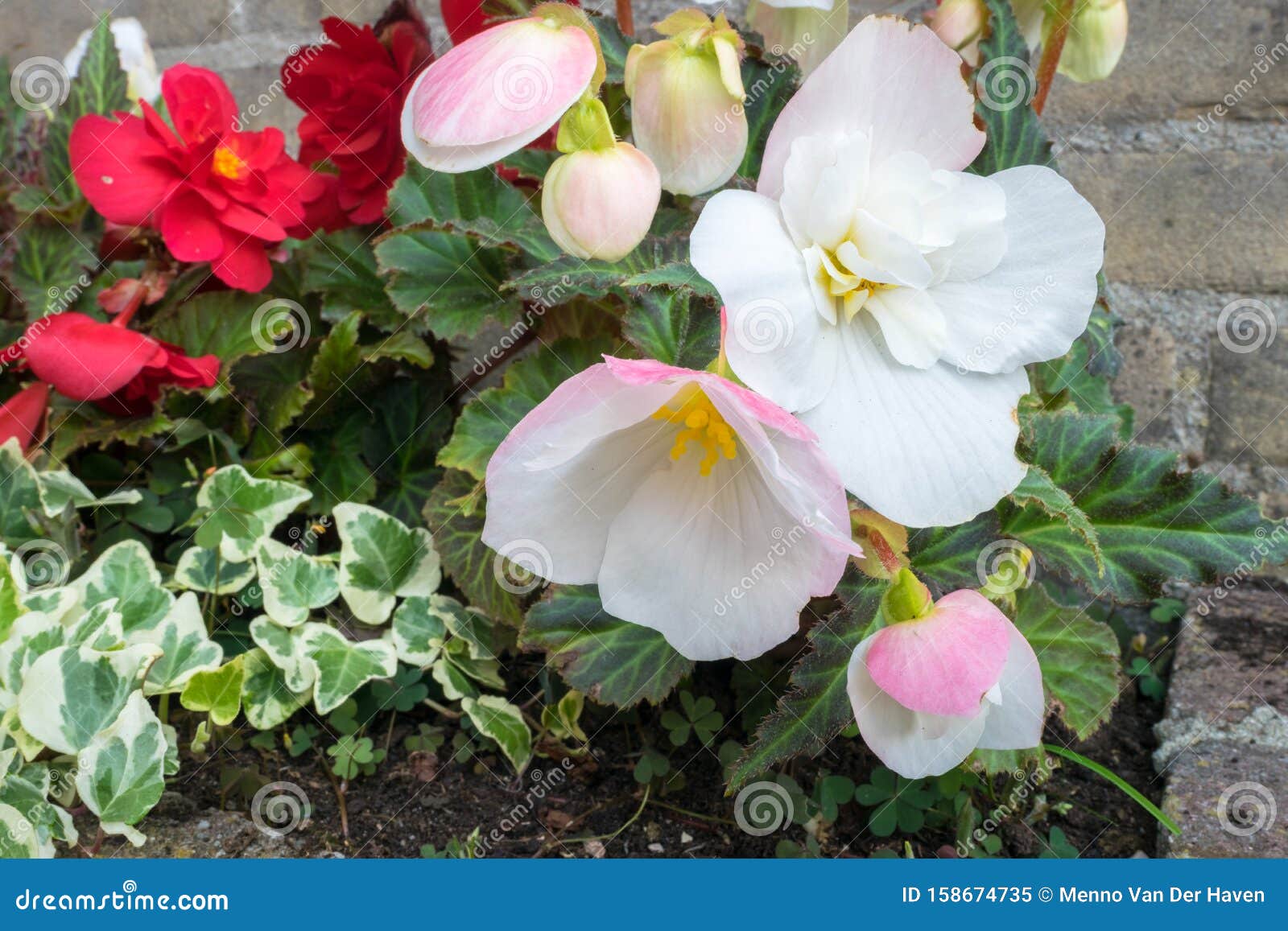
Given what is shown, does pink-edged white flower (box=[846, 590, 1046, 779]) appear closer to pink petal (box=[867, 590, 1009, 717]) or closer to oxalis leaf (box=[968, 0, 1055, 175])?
pink petal (box=[867, 590, 1009, 717])

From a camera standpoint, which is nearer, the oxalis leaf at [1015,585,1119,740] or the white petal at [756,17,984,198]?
the white petal at [756,17,984,198]

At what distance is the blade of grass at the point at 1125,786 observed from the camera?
817mm

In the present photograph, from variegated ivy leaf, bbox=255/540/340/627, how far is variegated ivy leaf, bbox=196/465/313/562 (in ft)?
0.08

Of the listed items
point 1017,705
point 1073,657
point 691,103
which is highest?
point 691,103

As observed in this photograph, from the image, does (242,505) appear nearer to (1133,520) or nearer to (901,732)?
(901,732)

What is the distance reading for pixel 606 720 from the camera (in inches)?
37.1

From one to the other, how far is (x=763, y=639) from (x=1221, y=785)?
0.47 meters

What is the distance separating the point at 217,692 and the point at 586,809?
0.30 metres

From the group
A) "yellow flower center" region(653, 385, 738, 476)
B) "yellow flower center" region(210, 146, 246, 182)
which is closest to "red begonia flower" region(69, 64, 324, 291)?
"yellow flower center" region(210, 146, 246, 182)

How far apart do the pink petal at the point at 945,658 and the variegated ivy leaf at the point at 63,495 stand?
27.3 inches

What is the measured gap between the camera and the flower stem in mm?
828

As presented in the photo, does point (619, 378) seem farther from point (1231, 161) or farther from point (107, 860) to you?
point (1231, 161)

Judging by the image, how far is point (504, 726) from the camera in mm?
883

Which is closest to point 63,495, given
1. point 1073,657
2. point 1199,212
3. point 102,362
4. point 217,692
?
point 102,362
